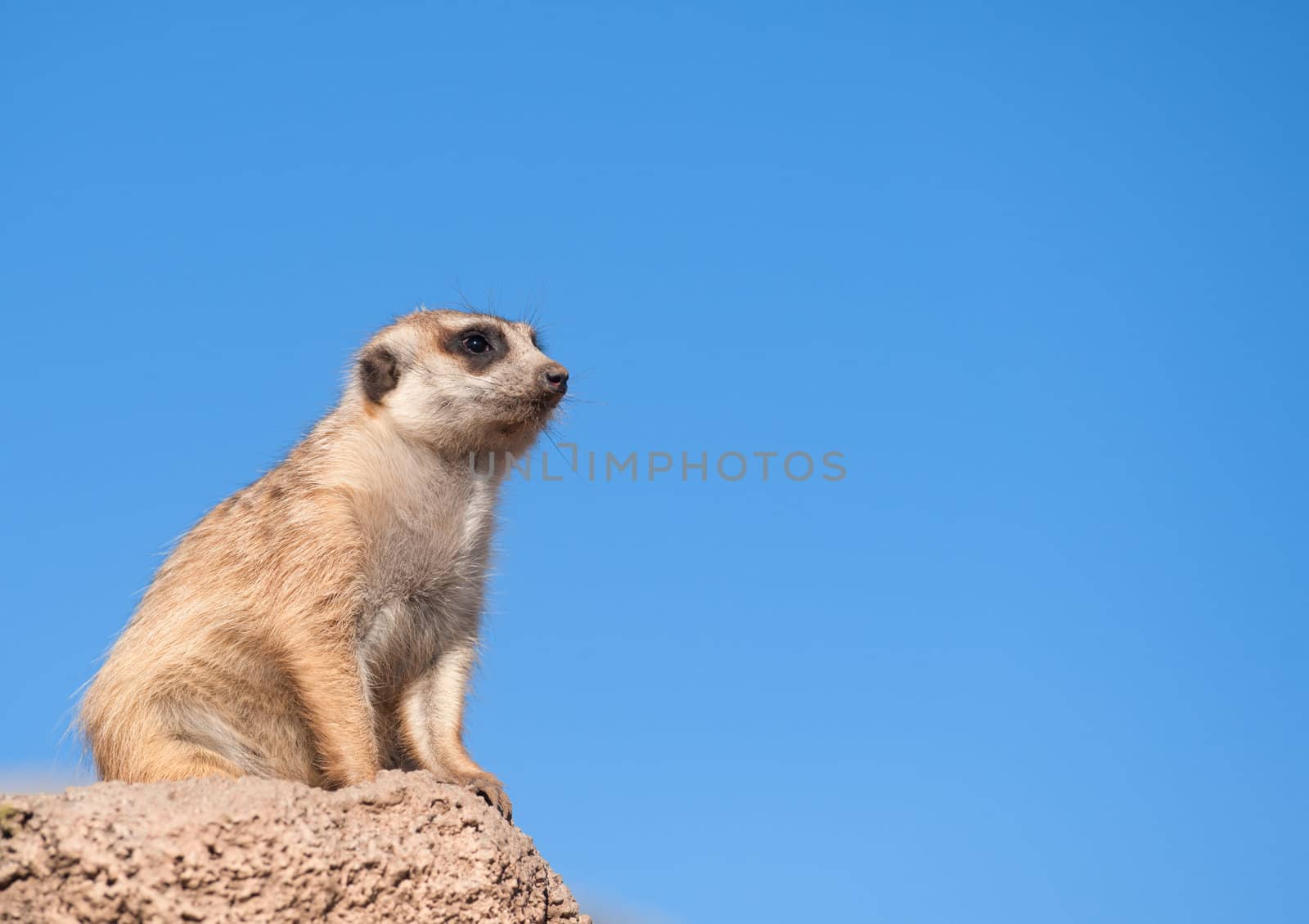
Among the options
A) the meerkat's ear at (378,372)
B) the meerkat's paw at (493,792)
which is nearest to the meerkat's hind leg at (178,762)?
the meerkat's paw at (493,792)

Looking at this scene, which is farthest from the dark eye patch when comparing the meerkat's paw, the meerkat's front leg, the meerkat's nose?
the meerkat's paw

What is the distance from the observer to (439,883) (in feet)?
15.3

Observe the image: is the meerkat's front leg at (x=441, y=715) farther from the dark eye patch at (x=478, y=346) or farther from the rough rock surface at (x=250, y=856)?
the dark eye patch at (x=478, y=346)

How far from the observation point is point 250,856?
13.9ft

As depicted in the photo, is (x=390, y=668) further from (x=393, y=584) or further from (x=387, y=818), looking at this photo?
(x=387, y=818)

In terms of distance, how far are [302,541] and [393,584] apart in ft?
1.47

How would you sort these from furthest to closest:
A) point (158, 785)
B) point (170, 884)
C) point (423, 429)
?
1. point (423, 429)
2. point (158, 785)
3. point (170, 884)

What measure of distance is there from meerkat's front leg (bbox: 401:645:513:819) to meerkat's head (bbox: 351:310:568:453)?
102 centimetres

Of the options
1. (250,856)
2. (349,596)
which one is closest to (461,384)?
(349,596)

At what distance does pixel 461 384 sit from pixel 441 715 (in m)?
1.56

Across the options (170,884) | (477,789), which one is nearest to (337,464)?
(477,789)

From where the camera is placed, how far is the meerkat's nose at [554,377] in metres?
6.60

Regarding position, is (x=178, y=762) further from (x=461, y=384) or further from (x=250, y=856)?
(x=461, y=384)

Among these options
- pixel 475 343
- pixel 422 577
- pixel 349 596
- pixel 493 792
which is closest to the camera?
pixel 493 792
